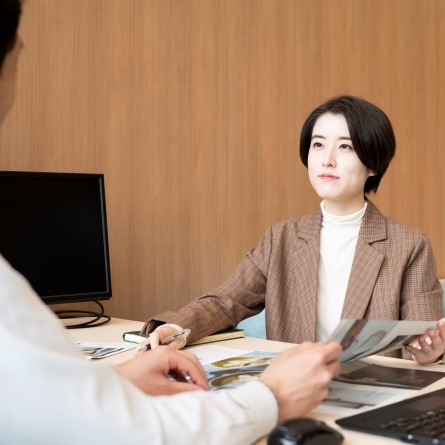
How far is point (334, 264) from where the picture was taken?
83.5 inches

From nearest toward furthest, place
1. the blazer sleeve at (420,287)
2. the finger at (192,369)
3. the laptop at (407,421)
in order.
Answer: the laptop at (407,421) < the finger at (192,369) < the blazer sleeve at (420,287)

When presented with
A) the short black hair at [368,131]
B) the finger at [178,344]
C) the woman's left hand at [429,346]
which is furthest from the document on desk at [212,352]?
the short black hair at [368,131]

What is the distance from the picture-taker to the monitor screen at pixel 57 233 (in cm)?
208

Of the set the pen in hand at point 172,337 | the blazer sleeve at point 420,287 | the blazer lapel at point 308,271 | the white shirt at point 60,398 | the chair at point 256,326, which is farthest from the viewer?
the chair at point 256,326

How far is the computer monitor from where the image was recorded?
6.82 feet

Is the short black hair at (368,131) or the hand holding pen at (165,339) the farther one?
the short black hair at (368,131)

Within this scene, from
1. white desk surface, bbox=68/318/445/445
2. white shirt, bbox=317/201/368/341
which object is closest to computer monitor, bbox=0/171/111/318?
white desk surface, bbox=68/318/445/445

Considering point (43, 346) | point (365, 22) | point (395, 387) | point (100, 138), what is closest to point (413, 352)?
point (395, 387)

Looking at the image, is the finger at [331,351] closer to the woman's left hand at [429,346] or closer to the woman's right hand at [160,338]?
the woman's left hand at [429,346]

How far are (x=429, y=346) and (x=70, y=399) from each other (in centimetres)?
100

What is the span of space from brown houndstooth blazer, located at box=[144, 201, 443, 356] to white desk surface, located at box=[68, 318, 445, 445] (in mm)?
131

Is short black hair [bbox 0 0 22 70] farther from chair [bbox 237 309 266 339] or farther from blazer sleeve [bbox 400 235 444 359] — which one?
chair [bbox 237 309 266 339]

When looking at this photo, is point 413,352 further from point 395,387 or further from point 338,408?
point 338,408

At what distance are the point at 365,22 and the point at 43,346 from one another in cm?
294
